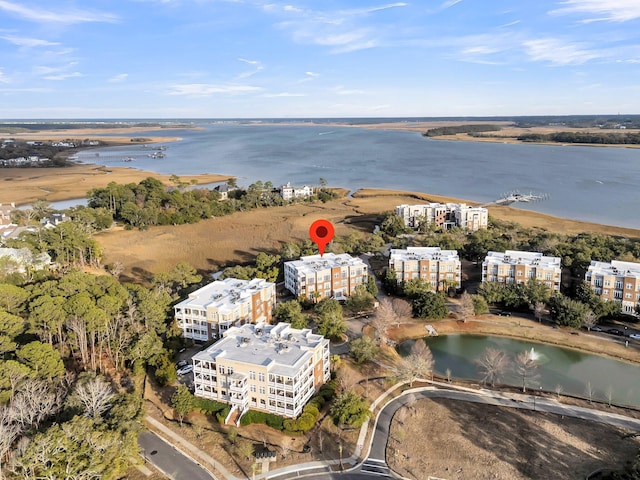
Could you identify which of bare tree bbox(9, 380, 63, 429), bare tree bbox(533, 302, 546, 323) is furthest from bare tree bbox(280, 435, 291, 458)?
bare tree bbox(533, 302, 546, 323)

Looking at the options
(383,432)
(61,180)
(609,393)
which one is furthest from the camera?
(61,180)

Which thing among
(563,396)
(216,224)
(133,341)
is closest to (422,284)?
(563,396)

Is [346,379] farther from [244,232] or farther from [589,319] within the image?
[244,232]

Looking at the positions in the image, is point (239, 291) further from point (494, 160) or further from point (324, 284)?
point (494, 160)

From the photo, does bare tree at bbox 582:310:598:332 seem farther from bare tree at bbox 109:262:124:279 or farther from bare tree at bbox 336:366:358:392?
bare tree at bbox 109:262:124:279

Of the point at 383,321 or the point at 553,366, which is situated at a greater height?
the point at 383,321

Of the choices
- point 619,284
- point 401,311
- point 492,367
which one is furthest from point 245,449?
point 619,284

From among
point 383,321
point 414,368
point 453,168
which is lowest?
point 414,368

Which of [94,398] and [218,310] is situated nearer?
[94,398]
